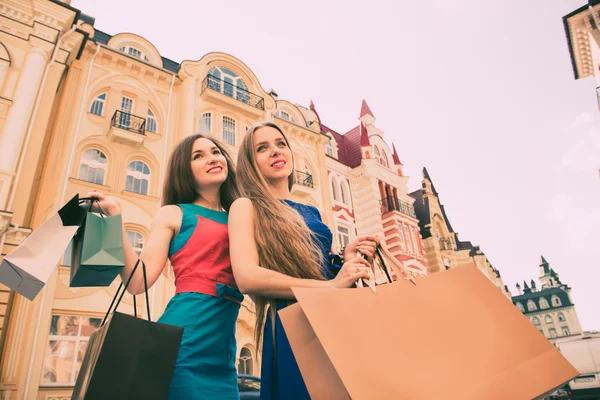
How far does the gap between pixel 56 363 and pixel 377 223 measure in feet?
48.8

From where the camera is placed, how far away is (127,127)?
41.8 ft

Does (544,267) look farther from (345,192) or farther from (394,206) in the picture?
(345,192)

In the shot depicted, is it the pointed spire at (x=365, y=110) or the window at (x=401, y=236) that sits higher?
the pointed spire at (x=365, y=110)

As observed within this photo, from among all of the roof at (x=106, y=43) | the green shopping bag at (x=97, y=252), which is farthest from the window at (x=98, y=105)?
the green shopping bag at (x=97, y=252)

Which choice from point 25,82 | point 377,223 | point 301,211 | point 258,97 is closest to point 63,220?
point 301,211

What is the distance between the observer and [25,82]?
413 inches

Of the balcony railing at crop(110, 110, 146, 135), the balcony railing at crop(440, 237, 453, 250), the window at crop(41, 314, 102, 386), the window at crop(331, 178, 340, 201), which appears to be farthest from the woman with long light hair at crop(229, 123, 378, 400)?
the balcony railing at crop(440, 237, 453, 250)

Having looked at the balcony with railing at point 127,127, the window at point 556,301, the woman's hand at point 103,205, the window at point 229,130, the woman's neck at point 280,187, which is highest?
the window at point 229,130

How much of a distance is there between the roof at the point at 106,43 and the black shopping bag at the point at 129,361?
15.8 meters

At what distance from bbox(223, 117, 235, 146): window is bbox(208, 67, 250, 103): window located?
116 centimetres

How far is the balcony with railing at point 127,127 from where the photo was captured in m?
12.3

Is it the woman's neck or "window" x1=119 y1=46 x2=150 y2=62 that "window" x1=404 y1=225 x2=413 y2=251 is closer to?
"window" x1=119 y1=46 x2=150 y2=62

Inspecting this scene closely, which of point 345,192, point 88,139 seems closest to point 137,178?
point 88,139

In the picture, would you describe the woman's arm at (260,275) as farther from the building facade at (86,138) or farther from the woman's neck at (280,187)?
the building facade at (86,138)
